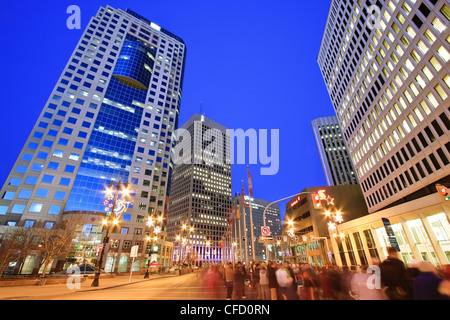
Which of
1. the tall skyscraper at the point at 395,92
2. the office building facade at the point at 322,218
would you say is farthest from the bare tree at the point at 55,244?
the tall skyscraper at the point at 395,92

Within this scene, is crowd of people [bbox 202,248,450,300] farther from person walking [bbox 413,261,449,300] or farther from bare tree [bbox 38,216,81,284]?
bare tree [bbox 38,216,81,284]

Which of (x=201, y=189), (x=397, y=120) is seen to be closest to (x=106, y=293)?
(x=397, y=120)

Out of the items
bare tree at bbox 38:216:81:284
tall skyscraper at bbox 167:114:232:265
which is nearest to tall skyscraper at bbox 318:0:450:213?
bare tree at bbox 38:216:81:284

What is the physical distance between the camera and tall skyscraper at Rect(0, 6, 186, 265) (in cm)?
5009

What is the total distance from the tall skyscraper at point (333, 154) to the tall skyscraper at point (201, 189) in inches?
2627

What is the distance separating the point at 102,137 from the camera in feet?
201

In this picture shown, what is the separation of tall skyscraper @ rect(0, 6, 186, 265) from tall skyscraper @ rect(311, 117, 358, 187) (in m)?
80.1

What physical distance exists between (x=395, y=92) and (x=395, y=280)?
43.0 metres

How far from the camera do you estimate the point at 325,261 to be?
54.6 m

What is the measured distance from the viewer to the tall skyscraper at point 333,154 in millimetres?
99375

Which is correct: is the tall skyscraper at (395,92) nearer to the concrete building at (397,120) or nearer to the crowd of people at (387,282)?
the concrete building at (397,120)

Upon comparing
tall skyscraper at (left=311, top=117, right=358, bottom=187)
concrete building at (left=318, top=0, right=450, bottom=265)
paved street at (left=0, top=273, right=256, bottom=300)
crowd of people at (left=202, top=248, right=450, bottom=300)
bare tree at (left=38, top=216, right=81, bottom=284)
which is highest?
tall skyscraper at (left=311, top=117, right=358, bottom=187)

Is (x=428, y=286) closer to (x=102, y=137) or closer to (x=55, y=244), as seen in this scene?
(x=55, y=244)

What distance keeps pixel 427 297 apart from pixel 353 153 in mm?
58703
